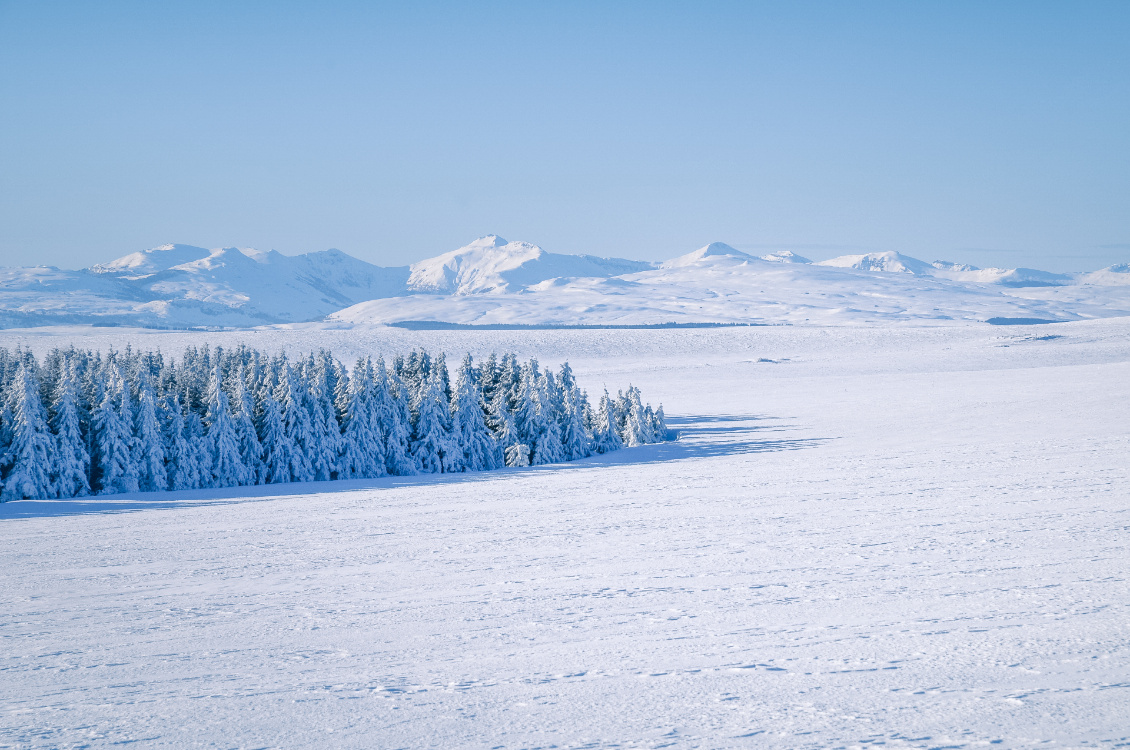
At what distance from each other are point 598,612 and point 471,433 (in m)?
24.6

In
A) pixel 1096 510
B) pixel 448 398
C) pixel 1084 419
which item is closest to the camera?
pixel 1096 510

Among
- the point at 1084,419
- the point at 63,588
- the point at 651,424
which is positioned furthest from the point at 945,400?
the point at 63,588

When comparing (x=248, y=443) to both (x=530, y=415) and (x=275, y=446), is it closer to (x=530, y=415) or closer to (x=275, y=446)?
(x=275, y=446)

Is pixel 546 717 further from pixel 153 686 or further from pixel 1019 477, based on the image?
pixel 1019 477

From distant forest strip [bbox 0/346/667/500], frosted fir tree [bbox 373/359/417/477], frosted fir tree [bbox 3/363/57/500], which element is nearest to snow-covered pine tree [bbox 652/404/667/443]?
distant forest strip [bbox 0/346/667/500]

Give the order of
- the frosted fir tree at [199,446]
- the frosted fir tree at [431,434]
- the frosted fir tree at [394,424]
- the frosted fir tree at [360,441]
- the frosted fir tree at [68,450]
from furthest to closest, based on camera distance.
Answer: the frosted fir tree at [431,434]
the frosted fir tree at [394,424]
the frosted fir tree at [360,441]
the frosted fir tree at [199,446]
the frosted fir tree at [68,450]

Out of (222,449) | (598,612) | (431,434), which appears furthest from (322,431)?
(598,612)

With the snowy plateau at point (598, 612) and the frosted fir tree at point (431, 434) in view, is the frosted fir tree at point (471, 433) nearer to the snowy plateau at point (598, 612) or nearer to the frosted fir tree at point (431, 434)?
the frosted fir tree at point (431, 434)

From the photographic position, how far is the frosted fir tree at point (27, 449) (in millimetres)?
26297

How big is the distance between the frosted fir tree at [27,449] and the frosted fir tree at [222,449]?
5.14 m

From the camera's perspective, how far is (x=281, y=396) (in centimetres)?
3244

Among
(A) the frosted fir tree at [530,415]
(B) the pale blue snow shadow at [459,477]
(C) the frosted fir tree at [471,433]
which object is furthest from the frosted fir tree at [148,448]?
(A) the frosted fir tree at [530,415]

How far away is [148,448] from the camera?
1134 inches

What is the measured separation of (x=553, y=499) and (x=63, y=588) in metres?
11.6
